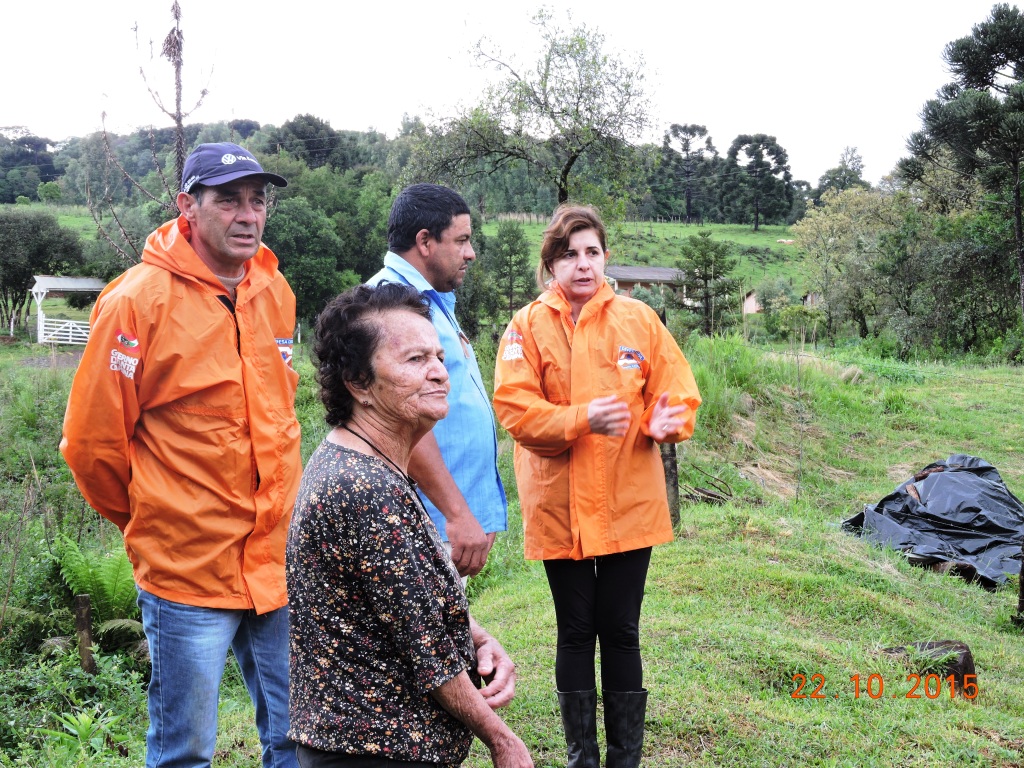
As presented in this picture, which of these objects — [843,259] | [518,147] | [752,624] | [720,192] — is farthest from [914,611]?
[720,192]

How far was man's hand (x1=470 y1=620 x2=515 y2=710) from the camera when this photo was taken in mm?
1867

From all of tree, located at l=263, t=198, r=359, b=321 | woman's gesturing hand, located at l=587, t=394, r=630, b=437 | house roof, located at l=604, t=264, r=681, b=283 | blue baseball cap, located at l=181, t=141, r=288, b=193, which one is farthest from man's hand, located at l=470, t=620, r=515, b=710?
house roof, located at l=604, t=264, r=681, b=283

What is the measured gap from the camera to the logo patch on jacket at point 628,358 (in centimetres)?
312

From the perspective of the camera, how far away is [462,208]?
9.33 feet

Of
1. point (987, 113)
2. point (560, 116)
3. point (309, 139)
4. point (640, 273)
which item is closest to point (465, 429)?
point (560, 116)

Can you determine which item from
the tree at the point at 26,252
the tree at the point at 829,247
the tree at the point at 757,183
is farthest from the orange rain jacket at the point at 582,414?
the tree at the point at 757,183

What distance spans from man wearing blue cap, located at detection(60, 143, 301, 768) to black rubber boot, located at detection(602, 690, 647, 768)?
1.13 m

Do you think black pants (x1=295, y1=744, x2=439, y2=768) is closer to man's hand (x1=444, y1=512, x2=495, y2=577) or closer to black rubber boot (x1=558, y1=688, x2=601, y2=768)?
man's hand (x1=444, y1=512, x2=495, y2=577)

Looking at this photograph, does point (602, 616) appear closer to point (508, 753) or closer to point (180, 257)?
point (508, 753)

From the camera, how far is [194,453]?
2.37 meters

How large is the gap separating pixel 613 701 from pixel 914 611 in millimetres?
3501

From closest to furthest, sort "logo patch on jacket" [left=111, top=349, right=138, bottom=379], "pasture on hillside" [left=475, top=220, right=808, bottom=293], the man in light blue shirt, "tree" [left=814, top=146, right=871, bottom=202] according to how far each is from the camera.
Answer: "logo patch on jacket" [left=111, top=349, right=138, bottom=379]
the man in light blue shirt
"pasture on hillside" [left=475, top=220, right=808, bottom=293]
"tree" [left=814, top=146, right=871, bottom=202]

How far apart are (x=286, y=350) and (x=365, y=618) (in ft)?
4.37

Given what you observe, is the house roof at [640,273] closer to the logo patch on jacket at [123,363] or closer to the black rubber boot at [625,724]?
the black rubber boot at [625,724]
